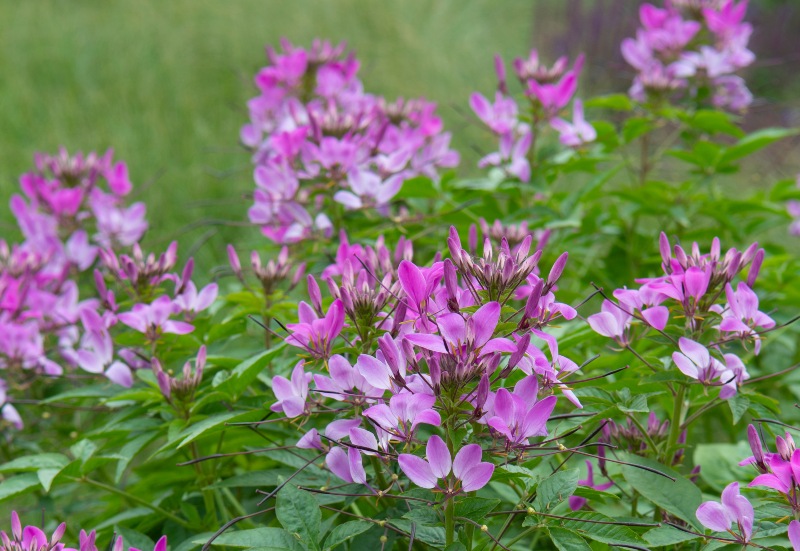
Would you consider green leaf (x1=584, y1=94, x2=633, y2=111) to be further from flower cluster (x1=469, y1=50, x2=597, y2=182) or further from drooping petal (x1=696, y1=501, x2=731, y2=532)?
drooping petal (x1=696, y1=501, x2=731, y2=532)

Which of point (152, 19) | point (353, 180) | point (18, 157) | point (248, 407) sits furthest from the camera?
point (152, 19)

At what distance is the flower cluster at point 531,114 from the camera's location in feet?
6.25

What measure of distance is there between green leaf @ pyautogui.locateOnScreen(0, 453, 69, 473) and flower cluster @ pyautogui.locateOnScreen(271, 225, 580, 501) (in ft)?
1.57

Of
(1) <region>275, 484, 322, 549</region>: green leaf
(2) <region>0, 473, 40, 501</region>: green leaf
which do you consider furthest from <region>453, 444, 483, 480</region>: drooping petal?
(2) <region>0, 473, 40, 501</region>: green leaf

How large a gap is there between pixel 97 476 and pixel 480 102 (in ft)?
4.06

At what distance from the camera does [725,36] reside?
224 centimetres

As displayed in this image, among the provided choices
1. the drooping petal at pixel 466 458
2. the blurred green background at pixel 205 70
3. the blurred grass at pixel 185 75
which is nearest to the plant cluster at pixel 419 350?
the drooping petal at pixel 466 458

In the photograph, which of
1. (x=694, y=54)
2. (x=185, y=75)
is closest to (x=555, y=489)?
(x=694, y=54)

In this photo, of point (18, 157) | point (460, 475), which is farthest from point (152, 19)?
point (460, 475)

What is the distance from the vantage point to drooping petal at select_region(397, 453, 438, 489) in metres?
0.91

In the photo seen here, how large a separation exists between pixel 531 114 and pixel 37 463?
1.32m

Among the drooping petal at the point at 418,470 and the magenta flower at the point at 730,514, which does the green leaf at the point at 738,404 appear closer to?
the magenta flower at the point at 730,514

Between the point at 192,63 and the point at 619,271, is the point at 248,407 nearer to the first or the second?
the point at 619,271

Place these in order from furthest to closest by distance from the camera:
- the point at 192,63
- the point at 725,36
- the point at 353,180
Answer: the point at 192,63, the point at 725,36, the point at 353,180
